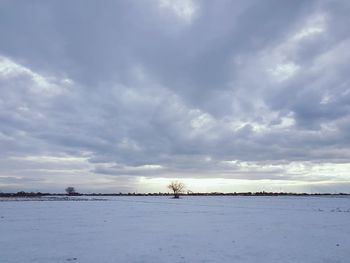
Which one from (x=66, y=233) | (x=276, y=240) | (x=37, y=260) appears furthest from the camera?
(x=66, y=233)

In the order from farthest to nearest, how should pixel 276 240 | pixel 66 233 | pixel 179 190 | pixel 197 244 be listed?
pixel 179 190 → pixel 66 233 → pixel 276 240 → pixel 197 244

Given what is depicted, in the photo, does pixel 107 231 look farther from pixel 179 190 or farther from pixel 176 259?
pixel 179 190

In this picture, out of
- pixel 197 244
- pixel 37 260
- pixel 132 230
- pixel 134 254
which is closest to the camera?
pixel 37 260

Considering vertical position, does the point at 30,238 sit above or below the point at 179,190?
below

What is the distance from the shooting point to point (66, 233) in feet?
64.7

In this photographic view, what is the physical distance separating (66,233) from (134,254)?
7461 millimetres

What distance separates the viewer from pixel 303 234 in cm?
1988

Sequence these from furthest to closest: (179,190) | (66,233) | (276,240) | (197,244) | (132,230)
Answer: (179,190) → (132,230) → (66,233) → (276,240) → (197,244)

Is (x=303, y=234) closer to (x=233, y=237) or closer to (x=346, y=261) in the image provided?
(x=233, y=237)

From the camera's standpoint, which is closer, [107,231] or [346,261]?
[346,261]

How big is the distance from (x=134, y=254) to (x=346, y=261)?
7404mm

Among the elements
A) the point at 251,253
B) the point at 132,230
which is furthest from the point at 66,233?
the point at 251,253

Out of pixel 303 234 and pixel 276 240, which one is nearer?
pixel 276 240

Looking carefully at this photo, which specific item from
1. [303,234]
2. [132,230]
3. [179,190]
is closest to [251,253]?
[303,234]
